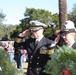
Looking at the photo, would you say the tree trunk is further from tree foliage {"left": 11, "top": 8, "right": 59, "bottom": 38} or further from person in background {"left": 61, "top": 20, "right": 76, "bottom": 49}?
tree foliage {"left": 11, "top": 8, "right": 59, "bottom": 38}

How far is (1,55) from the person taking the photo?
4125mm

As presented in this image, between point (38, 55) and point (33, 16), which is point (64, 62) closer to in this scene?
point (38, 55)

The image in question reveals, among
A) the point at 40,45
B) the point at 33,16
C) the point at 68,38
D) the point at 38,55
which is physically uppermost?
the point at 68,38

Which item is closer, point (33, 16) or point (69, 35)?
point (69, 35)

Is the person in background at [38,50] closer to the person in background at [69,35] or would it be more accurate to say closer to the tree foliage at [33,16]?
the person in background at [69,35]

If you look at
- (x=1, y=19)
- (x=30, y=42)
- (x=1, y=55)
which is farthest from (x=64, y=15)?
(x=1, y=19)

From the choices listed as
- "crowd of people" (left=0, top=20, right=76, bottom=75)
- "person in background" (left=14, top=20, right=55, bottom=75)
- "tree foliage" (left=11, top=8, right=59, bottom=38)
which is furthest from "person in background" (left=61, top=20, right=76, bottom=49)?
"tree foliage" (left=11, top=8, right=59, bottom=38)

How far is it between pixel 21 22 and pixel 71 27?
226 ft

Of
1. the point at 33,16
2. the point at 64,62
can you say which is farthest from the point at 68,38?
the point at 33,16

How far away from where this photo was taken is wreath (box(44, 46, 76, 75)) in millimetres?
3205

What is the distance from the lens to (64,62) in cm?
329

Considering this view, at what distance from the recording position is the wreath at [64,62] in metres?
3.21

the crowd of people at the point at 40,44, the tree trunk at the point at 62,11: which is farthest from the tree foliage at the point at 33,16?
the crowd of people at the point at 40,44

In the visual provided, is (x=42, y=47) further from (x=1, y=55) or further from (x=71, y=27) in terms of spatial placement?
(x=1, y=55)
